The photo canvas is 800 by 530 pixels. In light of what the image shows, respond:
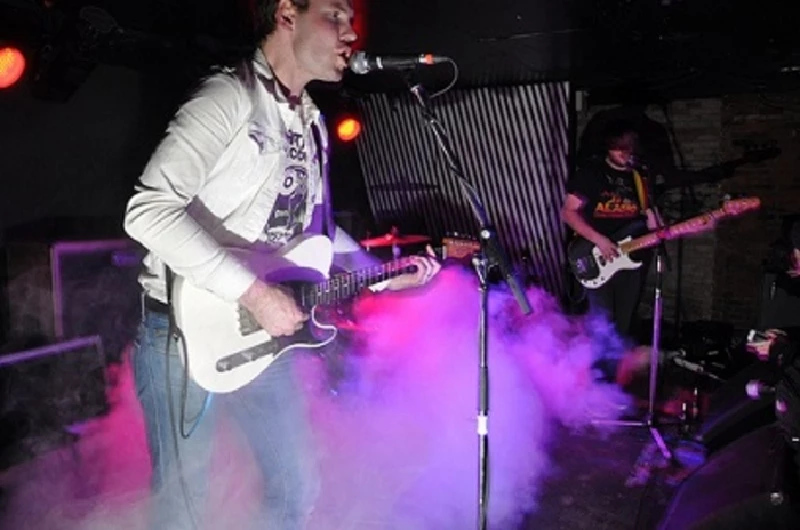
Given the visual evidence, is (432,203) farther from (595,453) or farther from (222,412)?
(222,412)

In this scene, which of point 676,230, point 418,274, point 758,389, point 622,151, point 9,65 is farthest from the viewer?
point 622,151

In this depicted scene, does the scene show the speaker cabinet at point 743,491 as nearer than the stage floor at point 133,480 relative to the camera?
Yes

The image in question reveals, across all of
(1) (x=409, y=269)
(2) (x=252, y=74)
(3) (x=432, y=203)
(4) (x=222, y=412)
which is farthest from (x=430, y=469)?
(3) (x=432, y=203)

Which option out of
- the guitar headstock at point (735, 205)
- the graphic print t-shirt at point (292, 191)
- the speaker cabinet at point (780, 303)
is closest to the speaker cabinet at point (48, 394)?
the graphic print t-shirt at point (292, 191)

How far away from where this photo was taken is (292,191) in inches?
85.8

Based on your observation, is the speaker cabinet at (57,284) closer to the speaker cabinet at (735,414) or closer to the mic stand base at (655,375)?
the mic stand base at (655,375)

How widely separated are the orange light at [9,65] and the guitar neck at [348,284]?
112 inches

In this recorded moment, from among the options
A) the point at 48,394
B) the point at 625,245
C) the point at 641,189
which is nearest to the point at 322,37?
the point at 48,394

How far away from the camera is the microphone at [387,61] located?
6.98 feet

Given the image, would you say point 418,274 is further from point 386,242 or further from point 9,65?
point 386,242

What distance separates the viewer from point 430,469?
4.09 metres

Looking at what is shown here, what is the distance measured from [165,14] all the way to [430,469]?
3.71m

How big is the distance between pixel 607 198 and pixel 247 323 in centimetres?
400

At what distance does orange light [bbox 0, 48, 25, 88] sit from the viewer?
3.95 metres
